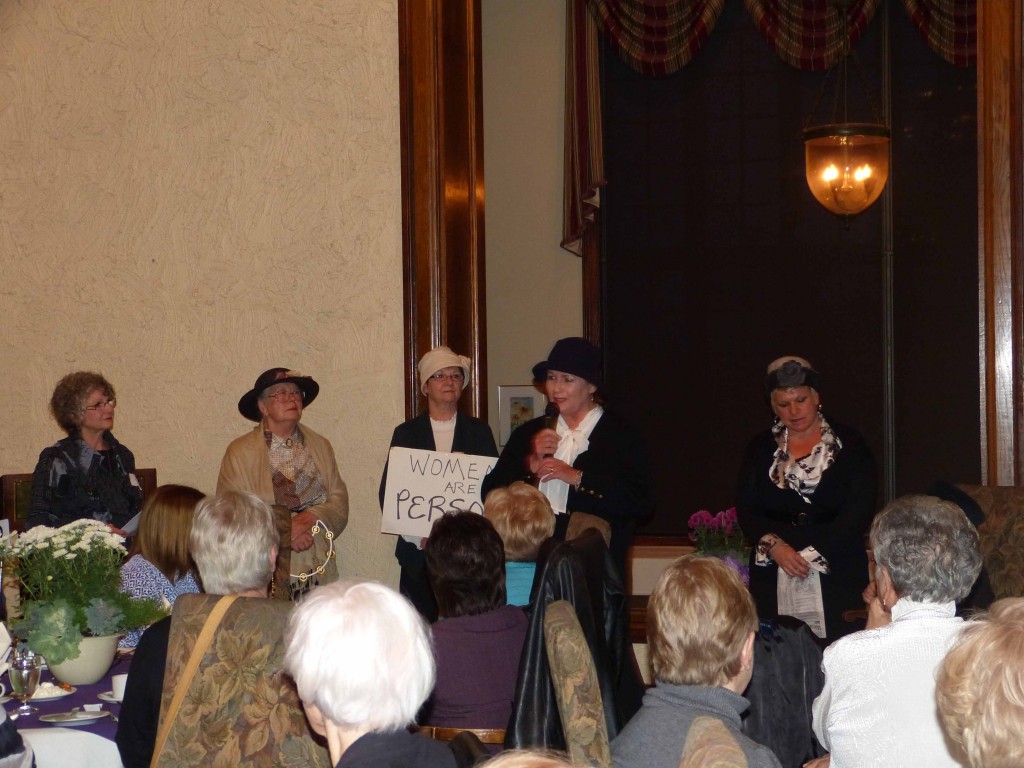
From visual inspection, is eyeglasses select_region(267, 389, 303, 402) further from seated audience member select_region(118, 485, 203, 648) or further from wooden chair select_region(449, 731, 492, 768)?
wooden chair select_region(449, 731, 492, 768)

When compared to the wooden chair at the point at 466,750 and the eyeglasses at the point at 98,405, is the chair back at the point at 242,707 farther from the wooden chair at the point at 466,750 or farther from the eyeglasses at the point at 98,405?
the eyeglasses at the point at 98,405

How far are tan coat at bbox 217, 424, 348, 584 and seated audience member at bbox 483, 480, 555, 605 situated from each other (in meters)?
1.56

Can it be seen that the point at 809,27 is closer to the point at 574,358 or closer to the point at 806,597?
the point at 574,358

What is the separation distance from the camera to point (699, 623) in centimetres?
219

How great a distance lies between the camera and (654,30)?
27.8 feet

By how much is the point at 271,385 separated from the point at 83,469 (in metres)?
0.85

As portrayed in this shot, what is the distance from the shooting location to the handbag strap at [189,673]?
2.48 meters

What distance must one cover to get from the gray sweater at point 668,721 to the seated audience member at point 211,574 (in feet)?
3.47

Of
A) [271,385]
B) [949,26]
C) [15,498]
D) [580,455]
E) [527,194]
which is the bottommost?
[15,498]

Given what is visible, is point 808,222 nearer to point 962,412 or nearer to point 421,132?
point 962,412

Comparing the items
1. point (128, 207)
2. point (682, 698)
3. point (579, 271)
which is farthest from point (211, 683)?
point (579, 271)

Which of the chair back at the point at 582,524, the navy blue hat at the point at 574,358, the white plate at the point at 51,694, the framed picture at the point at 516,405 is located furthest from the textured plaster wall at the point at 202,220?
the framed picture at the point at 516,405

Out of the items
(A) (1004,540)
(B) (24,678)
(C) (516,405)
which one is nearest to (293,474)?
(B) (24,678)

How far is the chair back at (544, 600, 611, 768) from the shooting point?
7.42ft
